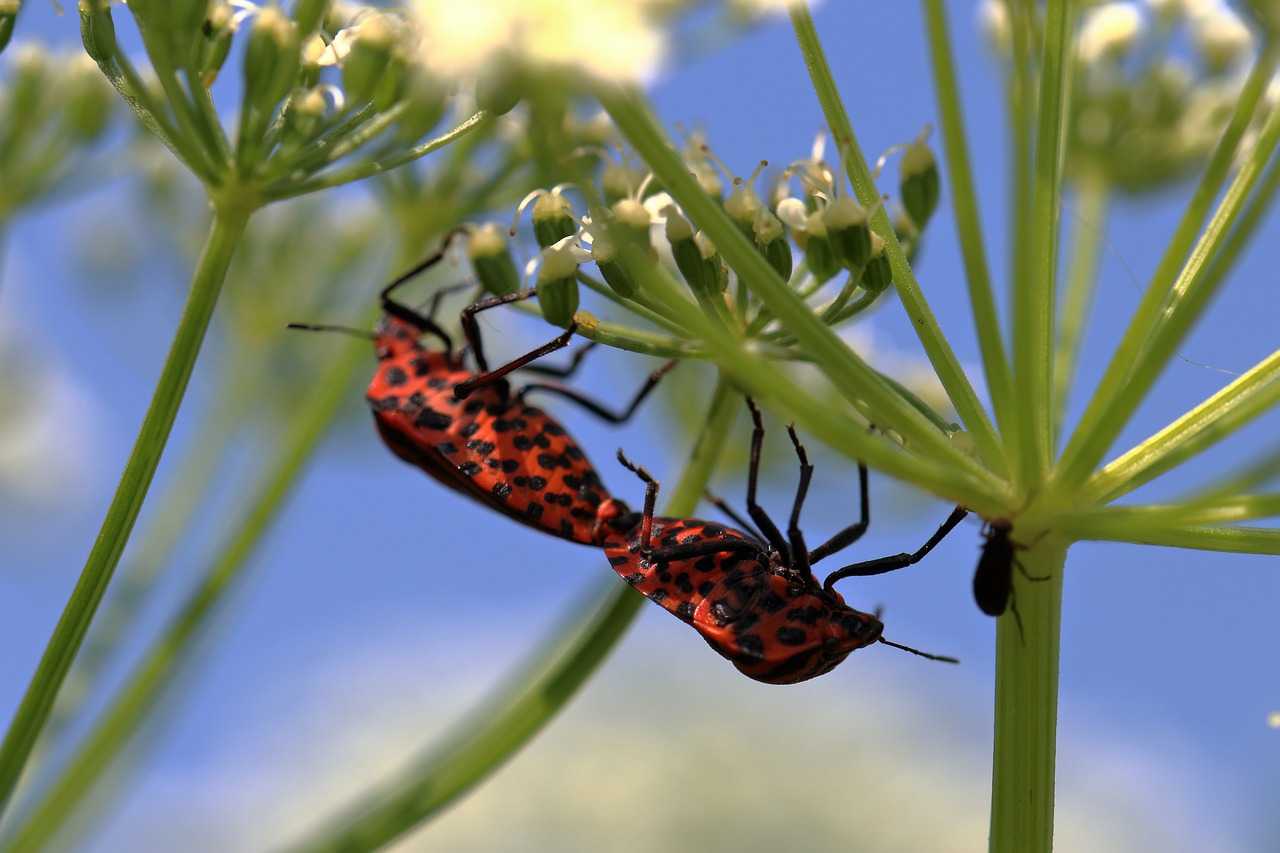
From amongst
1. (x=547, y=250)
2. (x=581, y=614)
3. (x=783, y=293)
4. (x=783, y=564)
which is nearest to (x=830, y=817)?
(x=581, y=614)

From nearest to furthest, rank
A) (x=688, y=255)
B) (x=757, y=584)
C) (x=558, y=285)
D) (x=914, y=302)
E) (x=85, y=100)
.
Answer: (x=914, y=302) < (x=688, y=255) < (x=558, y=285) < (x=757, y=584) < (x=85, y=100)

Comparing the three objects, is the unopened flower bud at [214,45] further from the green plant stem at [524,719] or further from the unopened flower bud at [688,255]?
→ the green plant stem at [524,719]

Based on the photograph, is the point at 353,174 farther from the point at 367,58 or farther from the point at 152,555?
the point at 152,555

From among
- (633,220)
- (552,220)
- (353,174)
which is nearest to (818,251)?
(633,220)

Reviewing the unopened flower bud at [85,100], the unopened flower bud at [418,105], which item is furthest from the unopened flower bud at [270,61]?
the unopened flower bud at [85,100]

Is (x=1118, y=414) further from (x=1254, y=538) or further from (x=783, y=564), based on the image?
(x=783, y=564)

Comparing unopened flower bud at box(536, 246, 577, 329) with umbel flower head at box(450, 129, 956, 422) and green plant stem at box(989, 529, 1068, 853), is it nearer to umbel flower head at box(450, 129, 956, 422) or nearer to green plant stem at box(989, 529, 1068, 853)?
umbel flower head at box(450, 129, 956, 422)
